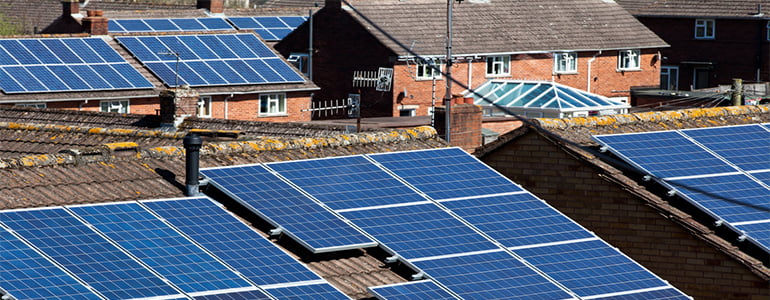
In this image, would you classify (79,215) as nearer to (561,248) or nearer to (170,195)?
(170,195)

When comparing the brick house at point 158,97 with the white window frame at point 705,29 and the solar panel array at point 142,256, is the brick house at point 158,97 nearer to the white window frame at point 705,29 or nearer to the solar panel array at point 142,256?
the solar panel array at point 142,256

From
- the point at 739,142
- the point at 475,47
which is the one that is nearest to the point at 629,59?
the point at 475,47

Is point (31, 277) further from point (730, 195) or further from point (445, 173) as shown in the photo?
point (730, 195)

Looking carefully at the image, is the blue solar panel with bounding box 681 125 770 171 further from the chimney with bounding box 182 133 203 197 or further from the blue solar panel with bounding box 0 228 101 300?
the blue solar panel with bounding box 0 228 101 300

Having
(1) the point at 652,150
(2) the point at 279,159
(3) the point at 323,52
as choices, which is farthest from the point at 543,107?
(2) the point at 279,159

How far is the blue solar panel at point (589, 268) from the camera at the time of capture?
21359 mm

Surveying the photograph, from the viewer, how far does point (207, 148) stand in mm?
23812

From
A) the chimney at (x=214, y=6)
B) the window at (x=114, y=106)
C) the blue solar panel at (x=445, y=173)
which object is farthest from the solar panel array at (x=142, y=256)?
the chimney at (x=214, y=6)

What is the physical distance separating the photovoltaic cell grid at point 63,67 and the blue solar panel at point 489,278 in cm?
3781

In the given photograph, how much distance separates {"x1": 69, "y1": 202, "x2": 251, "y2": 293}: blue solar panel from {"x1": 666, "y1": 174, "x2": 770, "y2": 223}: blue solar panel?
9.02 meters

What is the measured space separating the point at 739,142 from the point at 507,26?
1994 inches

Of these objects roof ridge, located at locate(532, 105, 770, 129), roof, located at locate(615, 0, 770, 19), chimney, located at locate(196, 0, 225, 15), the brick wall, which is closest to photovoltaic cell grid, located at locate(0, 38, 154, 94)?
chimney, located at locate(196, 0, 225, 15)

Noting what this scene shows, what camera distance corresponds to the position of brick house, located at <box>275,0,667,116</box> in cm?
7338

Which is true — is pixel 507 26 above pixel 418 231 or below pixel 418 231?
above
